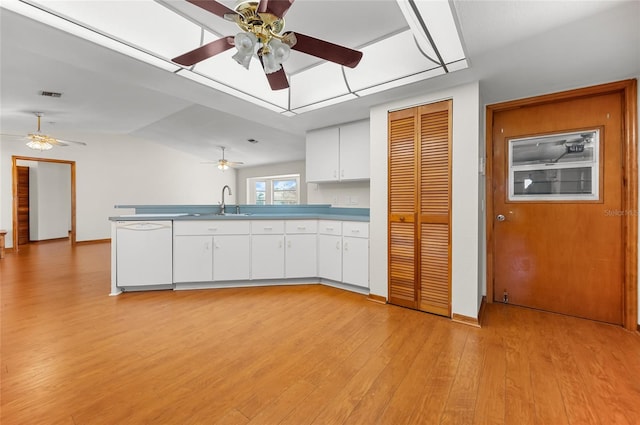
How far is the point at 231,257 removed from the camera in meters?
A: 3.39

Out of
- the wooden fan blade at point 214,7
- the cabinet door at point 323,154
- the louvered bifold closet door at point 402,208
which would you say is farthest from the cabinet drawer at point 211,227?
the wooden fan blade at point 214,7

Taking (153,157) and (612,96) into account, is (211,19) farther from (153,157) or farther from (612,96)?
(153,157)

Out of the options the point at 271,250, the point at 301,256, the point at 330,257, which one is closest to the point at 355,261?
the point at 330,257

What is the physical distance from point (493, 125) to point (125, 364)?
3869 millimetres

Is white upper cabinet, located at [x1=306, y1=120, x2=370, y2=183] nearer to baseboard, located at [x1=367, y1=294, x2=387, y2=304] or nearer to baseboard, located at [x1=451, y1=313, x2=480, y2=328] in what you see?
baseboard, located at [x1=367, y1=294, x2=387, y2=304]

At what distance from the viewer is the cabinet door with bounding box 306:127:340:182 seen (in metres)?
3.72

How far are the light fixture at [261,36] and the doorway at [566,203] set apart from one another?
2413mm

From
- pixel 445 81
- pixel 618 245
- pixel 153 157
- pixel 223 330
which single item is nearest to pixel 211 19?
pixel 445 81

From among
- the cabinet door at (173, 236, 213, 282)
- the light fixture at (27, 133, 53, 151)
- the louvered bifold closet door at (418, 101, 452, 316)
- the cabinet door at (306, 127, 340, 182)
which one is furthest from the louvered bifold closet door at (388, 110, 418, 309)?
the light fixture at (27, 133, 53, 151)

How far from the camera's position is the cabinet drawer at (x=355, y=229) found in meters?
3.14

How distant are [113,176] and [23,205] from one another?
7.02 feet

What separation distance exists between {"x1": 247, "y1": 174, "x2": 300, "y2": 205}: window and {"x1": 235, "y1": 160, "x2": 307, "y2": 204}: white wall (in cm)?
13

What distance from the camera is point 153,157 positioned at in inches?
318

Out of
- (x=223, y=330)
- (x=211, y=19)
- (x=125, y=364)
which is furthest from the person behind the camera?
(x=223, y=330)
